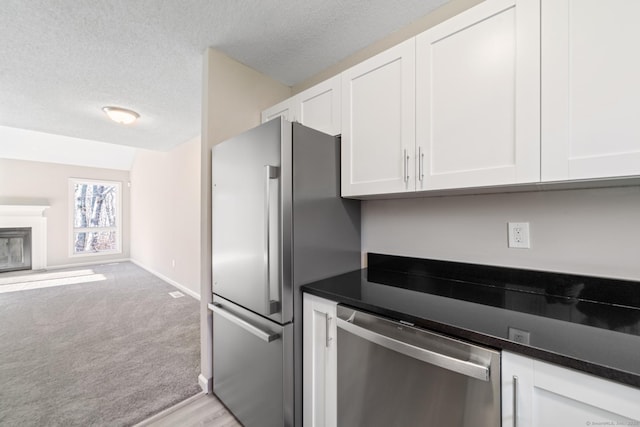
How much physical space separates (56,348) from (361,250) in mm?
3064

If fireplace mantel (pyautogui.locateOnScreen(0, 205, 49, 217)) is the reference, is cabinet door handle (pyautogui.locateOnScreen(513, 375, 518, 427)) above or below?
below

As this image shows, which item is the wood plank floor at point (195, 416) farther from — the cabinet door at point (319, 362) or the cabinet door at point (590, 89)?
the cabinet door at point (590, 89)

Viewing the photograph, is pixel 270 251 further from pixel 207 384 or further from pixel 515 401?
pixel 207 384

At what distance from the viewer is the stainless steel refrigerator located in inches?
48.6

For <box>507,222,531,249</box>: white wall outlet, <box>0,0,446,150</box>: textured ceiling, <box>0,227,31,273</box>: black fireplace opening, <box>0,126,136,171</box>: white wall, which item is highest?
<box>0,126,136,171</box>: white wall

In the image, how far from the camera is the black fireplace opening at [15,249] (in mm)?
5277

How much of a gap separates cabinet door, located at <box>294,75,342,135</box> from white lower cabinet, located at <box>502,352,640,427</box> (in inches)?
52.5

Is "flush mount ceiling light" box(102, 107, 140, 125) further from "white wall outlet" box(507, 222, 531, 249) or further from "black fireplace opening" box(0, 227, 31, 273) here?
"black fireplace opening" box(0, 227, 31, 273)

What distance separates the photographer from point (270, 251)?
1251 mm

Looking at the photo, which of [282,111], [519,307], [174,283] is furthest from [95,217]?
[519,307]

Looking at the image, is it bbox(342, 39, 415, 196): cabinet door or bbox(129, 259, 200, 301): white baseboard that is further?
bbox(129, 259, 200, 301): white baseboard

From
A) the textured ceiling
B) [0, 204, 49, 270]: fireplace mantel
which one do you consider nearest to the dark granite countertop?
the textured ceiling

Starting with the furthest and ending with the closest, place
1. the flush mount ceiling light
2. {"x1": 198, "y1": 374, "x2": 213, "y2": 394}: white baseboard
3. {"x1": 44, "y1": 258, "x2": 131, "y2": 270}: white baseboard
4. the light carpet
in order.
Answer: {"x1": 44, "y1": 258, "x2": 131, "y2": 270}: white baseboard < the flush mount ceiling light < {"x1": 198, "y1": 374, "x2": 213, "y2": 394}: white baseboard < the light carpet

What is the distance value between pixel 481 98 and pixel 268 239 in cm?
112
